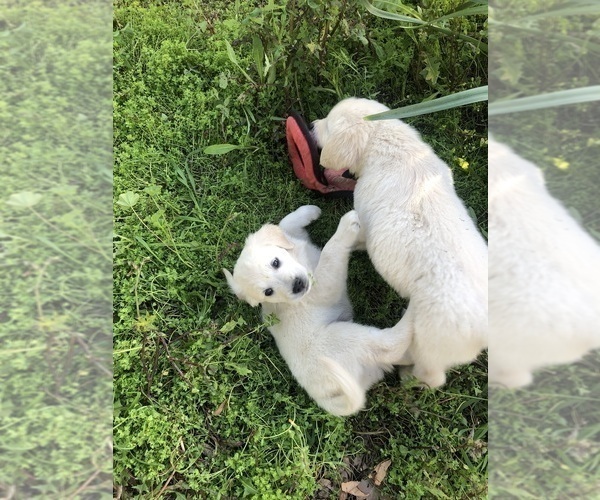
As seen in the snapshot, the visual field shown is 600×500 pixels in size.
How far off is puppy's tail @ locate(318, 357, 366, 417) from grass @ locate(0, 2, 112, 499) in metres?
1.17

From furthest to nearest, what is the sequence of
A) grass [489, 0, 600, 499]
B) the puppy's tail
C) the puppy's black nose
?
the puppy's black nose → the puppy's tail → grass [489, 0, 600, 499]

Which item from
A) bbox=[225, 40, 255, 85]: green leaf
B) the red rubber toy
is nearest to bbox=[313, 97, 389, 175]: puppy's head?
the red rubber toy

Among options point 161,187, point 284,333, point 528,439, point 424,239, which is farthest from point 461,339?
point 161,187

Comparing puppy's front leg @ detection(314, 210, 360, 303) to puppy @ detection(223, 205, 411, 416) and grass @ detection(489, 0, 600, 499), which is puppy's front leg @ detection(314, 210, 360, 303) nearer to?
puppy @ detection(223, 205, 411, 416)

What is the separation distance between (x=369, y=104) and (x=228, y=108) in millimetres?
888

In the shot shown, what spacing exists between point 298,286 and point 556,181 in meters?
1.44

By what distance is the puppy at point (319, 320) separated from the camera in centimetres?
214

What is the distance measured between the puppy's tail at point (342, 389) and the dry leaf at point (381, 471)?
421mm

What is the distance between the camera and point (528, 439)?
86cm

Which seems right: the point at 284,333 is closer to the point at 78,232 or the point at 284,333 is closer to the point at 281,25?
the point at 78,232

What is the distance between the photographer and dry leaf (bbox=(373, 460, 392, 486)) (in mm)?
2404

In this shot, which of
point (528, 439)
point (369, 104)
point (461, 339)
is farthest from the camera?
point (369, 104)

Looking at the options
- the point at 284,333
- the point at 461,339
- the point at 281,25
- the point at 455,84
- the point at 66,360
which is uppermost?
the point at 281,25

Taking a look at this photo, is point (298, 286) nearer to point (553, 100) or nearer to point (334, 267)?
point (334, 267)
